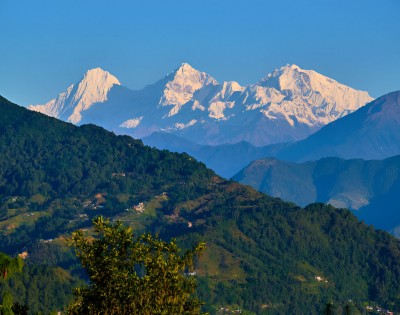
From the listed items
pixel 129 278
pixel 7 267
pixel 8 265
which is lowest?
pixel 7 267

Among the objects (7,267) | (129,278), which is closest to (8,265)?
(7,267)

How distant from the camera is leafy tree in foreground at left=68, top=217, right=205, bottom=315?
294 ft

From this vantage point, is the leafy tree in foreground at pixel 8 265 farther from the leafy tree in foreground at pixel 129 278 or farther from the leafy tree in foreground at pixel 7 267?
the leafy tree in foreground at pixel 129 278

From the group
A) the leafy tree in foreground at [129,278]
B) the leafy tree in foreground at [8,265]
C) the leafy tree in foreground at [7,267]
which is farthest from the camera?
the leafy tree in foreground at [129,278]

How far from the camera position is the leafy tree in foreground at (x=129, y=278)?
8950 centimetres

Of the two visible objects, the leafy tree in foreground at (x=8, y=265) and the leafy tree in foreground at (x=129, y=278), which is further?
the leafy tree in foreground at (x=129, y=278)

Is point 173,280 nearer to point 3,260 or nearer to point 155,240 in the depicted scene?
point 155,240

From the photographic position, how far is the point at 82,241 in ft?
316

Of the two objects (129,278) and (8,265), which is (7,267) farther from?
(129,278)

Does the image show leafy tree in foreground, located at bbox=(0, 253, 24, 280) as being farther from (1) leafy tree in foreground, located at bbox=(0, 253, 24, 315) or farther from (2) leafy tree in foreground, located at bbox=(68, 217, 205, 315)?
(2) leafy tree in foreground, located at bbox=(68, 217, 205, 315)

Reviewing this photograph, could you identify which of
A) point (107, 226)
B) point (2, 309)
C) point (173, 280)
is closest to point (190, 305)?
point (173, 280)

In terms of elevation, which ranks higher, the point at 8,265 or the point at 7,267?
the point at 8,265

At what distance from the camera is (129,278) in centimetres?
8981

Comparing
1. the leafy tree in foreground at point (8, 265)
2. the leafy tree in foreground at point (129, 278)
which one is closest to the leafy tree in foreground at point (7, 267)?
the leafy tree in foreground at point (8, 265)
